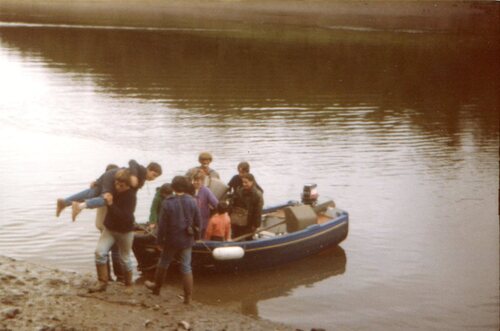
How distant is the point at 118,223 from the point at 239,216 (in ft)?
10.4

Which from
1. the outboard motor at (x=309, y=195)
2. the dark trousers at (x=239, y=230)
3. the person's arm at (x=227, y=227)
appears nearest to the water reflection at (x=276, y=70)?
the outboard motor at (x=309, y=195)

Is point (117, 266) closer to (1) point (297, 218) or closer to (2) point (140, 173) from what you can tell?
(2) point (140, 173)

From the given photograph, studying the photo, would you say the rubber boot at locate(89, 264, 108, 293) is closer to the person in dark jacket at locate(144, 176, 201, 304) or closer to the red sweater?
the person in dark jacket at locate(144, 176, 201, 304)

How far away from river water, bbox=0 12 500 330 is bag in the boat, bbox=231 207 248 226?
0.92 metres

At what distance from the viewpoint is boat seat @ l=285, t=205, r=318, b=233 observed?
49.1ft

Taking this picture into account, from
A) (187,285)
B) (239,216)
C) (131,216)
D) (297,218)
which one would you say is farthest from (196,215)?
(297,218)

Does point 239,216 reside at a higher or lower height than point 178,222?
higher

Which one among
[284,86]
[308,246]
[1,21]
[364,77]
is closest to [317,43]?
[364,77]

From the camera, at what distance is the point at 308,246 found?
14984 mm

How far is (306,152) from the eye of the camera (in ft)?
83.4

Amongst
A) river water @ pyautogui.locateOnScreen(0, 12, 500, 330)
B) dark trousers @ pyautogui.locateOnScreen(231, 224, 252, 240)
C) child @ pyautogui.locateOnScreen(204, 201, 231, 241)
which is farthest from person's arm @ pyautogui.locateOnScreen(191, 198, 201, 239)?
dark trousers @ pyautogui.locateOnScreen(231, 224, 252, 240)

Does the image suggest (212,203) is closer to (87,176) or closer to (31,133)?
(87,176)

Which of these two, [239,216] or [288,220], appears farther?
[288,220]

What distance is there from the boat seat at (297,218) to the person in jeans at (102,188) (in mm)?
Answer: 4361
